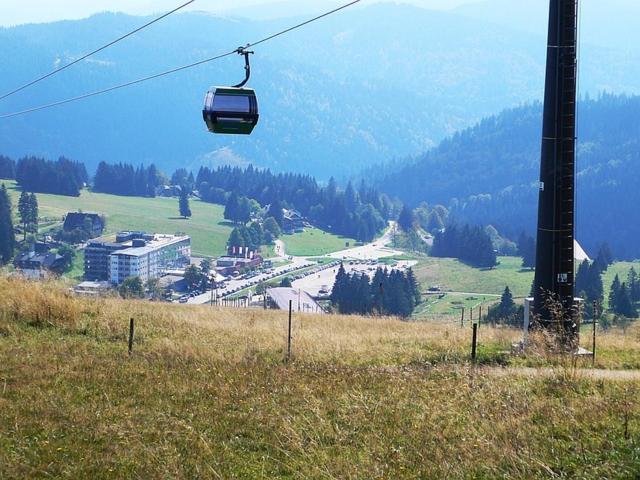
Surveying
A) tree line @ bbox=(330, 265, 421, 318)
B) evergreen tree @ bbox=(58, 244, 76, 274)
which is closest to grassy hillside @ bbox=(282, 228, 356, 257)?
evergreen tree @ bbox=(58, 244, 76, 274)

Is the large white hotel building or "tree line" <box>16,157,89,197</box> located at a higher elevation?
"tree line" <box>16,157,89,197</box>

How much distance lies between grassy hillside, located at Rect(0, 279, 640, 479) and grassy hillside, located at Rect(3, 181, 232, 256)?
121278 mm

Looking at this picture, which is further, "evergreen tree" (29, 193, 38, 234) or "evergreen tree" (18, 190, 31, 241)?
"evergreen tree" (29, 193, 38, 234)

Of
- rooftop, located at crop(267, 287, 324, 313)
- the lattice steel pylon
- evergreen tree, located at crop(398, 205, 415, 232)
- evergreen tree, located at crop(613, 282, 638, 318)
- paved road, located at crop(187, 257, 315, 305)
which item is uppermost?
the lattice steel pylon

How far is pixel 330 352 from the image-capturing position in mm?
13062

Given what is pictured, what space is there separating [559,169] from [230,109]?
485cm

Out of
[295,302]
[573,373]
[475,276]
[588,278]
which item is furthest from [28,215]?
[573,373]

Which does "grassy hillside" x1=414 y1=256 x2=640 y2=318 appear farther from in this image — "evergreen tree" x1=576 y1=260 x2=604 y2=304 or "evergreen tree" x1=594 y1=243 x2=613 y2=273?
"evergreen tree" x1=576 y1=260 x2=604 y2=304

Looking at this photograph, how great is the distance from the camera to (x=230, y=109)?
12578mm

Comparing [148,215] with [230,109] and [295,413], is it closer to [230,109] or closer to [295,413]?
[230,109]

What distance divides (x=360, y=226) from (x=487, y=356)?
157 m

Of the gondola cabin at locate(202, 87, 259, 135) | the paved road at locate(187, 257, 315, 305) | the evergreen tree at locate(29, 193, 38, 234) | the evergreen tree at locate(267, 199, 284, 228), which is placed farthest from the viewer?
the evergreen tree at locate(267, 199, 284, 228)

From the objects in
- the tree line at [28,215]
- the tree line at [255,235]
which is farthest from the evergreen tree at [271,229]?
the tree line at [28,215]

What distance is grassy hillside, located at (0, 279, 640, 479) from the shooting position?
712cm
